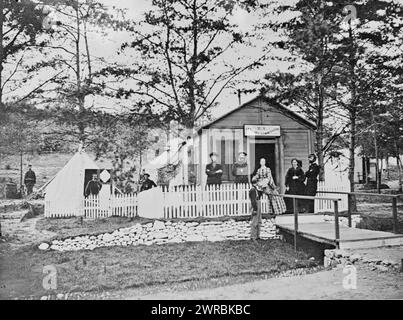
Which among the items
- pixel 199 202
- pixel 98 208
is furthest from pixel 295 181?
pixel 98 208

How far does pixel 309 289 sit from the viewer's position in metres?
4.75

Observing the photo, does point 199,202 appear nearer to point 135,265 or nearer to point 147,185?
point 147,185

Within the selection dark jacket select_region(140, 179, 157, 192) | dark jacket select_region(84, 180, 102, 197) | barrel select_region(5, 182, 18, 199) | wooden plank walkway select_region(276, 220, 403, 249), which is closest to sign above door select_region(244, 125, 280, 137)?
wooden plank walkway select_region(276, 220, 403, 249)

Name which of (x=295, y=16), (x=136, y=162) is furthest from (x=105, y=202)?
(x=295, y=16)

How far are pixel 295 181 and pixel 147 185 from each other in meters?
3.61

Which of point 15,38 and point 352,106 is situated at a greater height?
point 15,38

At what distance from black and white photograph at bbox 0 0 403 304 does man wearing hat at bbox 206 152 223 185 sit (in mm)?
51

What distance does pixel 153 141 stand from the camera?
24.1 feet

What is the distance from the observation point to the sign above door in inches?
343

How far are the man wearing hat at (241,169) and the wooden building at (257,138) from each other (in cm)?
10

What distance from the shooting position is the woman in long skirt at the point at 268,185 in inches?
327

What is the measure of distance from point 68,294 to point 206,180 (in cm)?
396

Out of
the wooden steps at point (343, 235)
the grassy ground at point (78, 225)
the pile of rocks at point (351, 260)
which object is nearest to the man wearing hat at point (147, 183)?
the grassy ground at point (78, 225)

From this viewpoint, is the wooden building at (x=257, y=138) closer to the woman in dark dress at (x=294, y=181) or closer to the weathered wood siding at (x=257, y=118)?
the weathered wood siding at (x=257, y=118)
